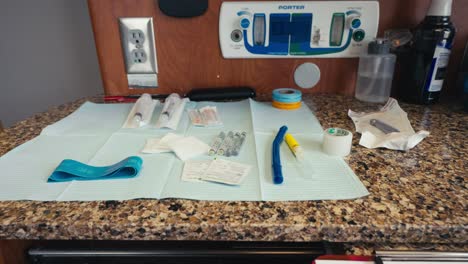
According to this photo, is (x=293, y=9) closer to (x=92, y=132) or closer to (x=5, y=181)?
(x=92, y=132)

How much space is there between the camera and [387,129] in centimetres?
61

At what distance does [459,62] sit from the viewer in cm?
84

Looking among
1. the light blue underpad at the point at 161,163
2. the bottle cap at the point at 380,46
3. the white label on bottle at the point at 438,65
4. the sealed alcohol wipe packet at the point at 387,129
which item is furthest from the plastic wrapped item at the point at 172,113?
the white label on bottle at the point at 438,65

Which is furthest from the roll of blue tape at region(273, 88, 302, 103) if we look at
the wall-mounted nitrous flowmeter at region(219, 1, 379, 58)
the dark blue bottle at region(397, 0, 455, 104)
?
the dark blue bottle at region(397, 0, 455, 104)

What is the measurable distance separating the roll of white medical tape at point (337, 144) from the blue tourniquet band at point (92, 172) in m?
0.32

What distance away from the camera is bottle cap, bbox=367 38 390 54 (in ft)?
2.47

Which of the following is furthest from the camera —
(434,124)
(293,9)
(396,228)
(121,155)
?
(293,9)

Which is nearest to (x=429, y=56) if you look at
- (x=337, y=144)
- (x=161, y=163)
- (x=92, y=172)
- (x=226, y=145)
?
(x=337, y=144)

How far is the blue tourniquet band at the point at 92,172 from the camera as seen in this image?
0.46 meters

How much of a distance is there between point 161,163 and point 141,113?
0.22m

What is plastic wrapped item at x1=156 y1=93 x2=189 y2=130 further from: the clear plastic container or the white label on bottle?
the white label on bottle

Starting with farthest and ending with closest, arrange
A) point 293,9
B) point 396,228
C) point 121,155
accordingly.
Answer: point 293,9, point 121,155, point 396,228

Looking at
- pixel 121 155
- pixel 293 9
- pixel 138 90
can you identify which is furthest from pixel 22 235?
pixel 293 9

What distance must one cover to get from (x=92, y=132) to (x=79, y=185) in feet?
0.70
